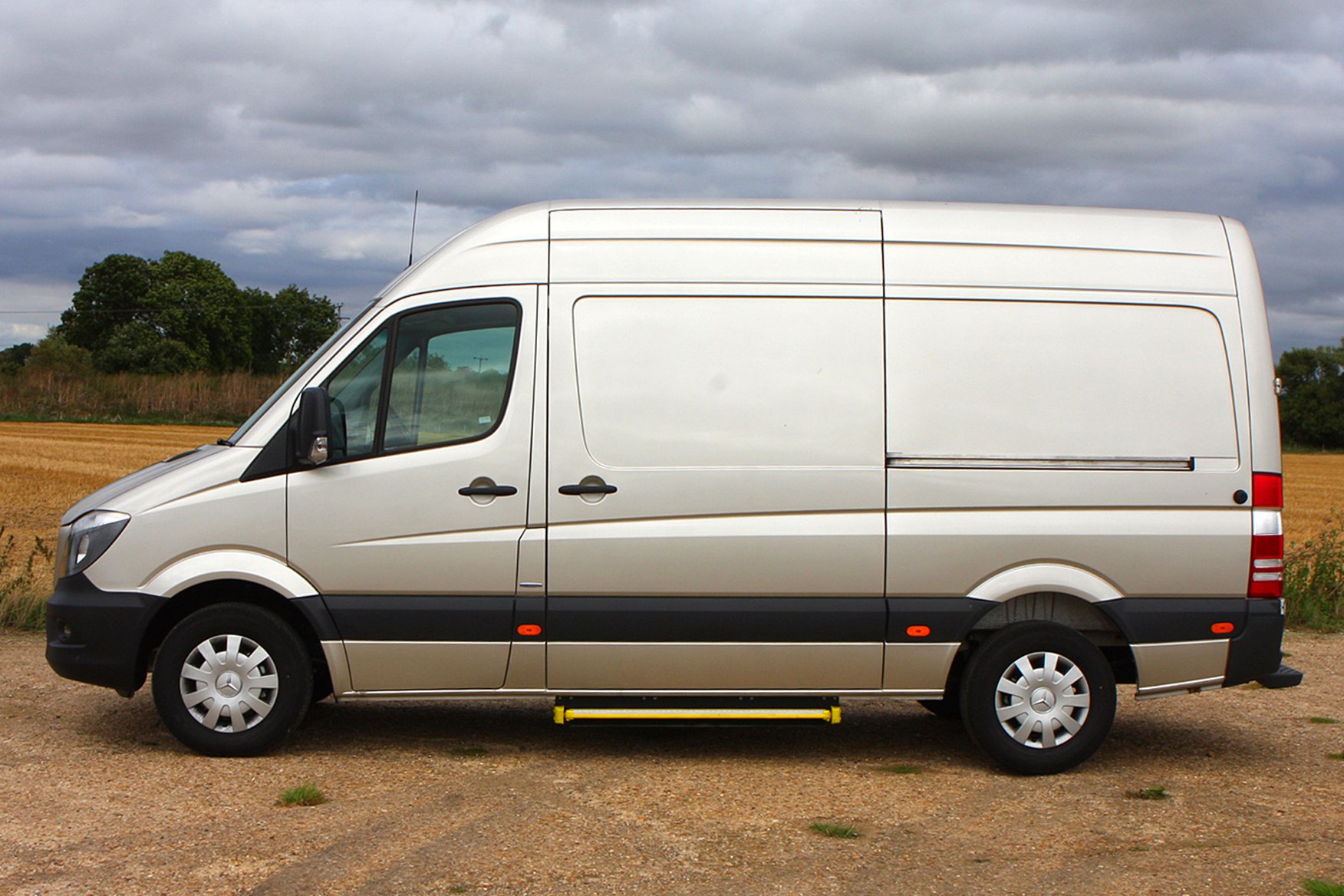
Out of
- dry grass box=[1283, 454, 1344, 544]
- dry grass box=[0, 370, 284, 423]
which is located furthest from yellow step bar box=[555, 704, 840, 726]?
dry grass box=[0, 370, 284, 423]

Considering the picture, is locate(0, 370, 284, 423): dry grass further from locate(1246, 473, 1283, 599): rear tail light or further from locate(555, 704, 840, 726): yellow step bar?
locate(1246, 473, 1283, 599): rear tail light

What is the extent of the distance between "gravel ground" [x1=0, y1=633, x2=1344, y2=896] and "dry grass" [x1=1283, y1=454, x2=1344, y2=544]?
33.2ft

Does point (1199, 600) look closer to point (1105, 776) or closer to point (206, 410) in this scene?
point (1105, 776)

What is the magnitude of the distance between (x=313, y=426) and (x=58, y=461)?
2756cm

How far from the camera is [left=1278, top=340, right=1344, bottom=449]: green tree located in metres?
77.2

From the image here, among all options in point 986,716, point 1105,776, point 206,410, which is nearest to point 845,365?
point 986,716

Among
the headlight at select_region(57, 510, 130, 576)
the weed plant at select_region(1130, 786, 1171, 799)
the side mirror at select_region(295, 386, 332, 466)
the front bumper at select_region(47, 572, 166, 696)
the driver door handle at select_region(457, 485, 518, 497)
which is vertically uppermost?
the side mirror at select_region(295, 386, 332, 466)

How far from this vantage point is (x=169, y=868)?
472 cm

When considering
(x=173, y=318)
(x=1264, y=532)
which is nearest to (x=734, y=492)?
(x=1264, y=532)

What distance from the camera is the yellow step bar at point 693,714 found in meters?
6.19

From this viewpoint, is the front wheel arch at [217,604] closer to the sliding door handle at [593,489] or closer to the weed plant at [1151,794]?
the sliding door handle at [593,489]

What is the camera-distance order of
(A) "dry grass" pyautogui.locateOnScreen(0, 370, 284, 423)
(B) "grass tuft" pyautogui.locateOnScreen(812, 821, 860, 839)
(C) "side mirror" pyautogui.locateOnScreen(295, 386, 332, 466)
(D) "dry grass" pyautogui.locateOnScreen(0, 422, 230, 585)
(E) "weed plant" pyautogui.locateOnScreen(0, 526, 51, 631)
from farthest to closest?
1. (A) "dry grass" pyautogui.locateOnScreen(0, 370, 284, 423)
2. (D) "dry grass" pyautogui.locateOnScreen(0, 422, 230, 585)
3. (E) "weed plant" pyautogui.locateOnScreen(0, 526, 51, 631)
4. (C) "side mirror" pyautogui.locateOnScreen(295, 386, 332, 466)
5. (B) "grass tuft" pyautogui.locateOnScreen(812, 821, 860, 839)

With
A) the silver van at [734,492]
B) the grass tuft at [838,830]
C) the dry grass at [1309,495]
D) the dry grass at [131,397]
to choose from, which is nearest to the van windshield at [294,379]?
the silver van at [734,492]

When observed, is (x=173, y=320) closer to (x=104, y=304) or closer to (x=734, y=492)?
(x=104, y=304)
